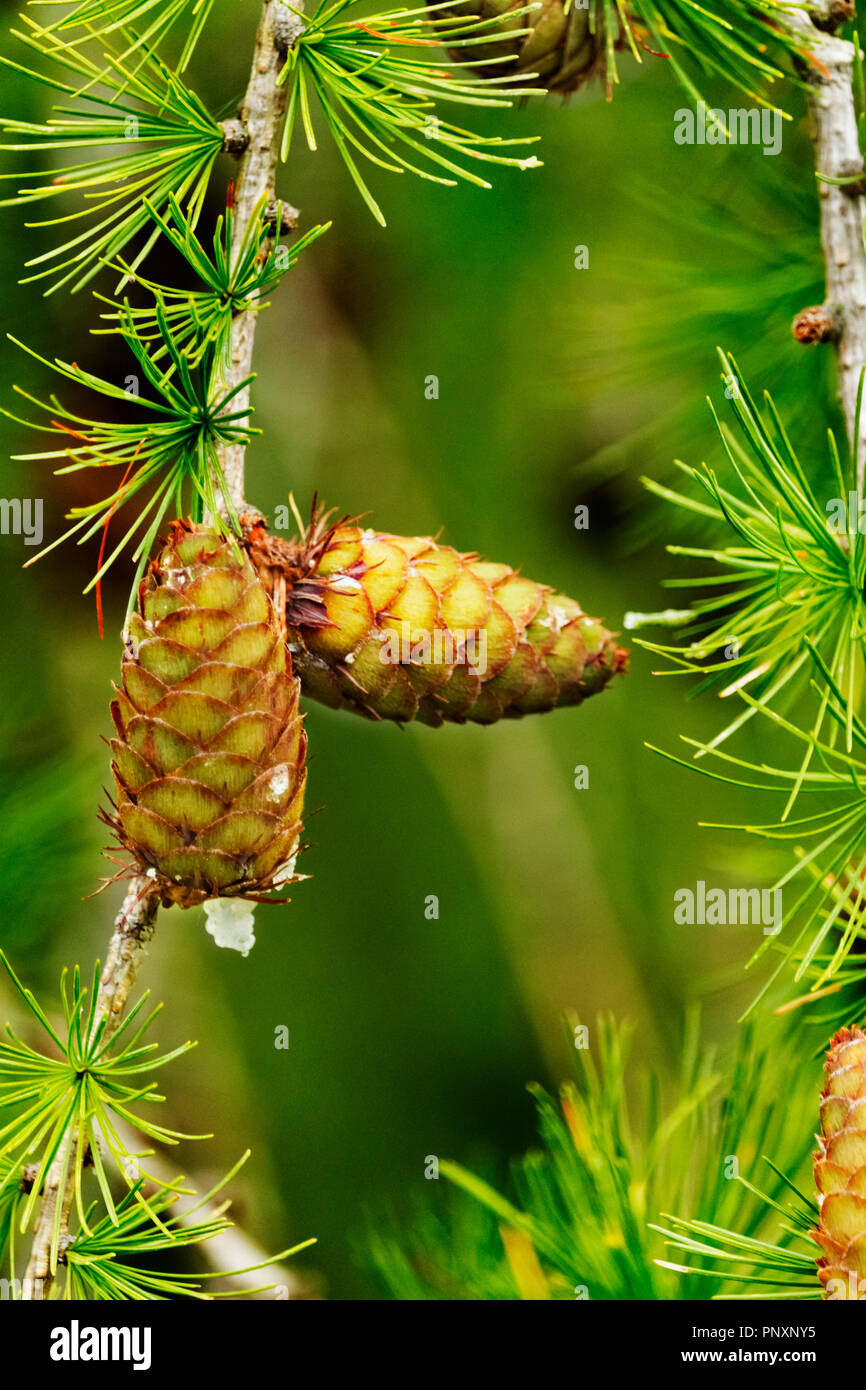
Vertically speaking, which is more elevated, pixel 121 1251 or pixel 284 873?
pixel 284 873

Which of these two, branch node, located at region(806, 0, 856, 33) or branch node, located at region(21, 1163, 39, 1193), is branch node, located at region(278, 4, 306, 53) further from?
branch node, located at region(21, 1163, 39, 1193)

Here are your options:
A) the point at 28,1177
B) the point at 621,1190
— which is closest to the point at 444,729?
the point at 621,1190

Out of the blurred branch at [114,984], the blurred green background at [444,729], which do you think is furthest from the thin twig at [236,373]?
the blurred green background at [444,729]

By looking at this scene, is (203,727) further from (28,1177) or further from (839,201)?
(839,201)

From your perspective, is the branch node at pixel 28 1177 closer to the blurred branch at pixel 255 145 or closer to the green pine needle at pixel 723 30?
the blurred branch at pixel 255 145

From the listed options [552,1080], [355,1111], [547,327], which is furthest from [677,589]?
[355,1111]

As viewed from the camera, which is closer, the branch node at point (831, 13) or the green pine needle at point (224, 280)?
the green pine needle at point (224, 280)
